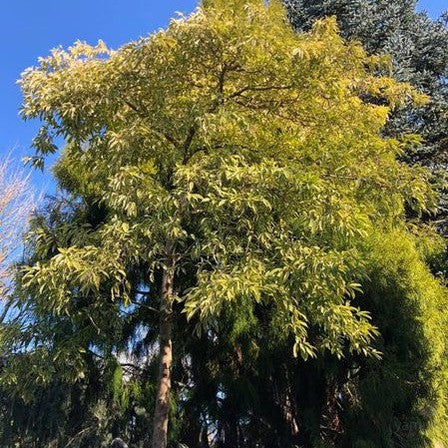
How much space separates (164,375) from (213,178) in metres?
1.05

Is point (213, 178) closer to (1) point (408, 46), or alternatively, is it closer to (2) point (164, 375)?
(2) point (164, 375)

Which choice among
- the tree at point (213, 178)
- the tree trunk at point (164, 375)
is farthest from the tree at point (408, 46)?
the tree trunk at point (164, 375)

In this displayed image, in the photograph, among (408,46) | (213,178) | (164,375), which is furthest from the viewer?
(408,46)

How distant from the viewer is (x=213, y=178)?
8.15 ft

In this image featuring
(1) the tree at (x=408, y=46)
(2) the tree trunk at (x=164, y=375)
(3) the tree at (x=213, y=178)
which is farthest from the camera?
(1) the tree at (x=408, y=46)

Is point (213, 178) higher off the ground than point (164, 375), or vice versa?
point (213, 178)

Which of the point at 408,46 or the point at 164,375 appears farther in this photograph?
the point at 408,46

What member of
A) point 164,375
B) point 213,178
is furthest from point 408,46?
point 164,375

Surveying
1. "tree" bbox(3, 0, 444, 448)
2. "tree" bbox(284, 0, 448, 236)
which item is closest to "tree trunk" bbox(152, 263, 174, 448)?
"tree" bbox(3, 0, 444, 448)

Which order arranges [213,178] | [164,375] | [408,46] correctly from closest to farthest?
[213,178], [164,375], [408,46]

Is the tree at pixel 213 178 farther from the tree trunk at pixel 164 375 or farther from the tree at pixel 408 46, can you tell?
the tree at pixel 408 46

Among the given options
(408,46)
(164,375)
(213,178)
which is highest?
(408,46)

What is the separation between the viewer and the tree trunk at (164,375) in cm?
268

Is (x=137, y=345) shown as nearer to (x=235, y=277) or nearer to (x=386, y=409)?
(x=386, y=409)
